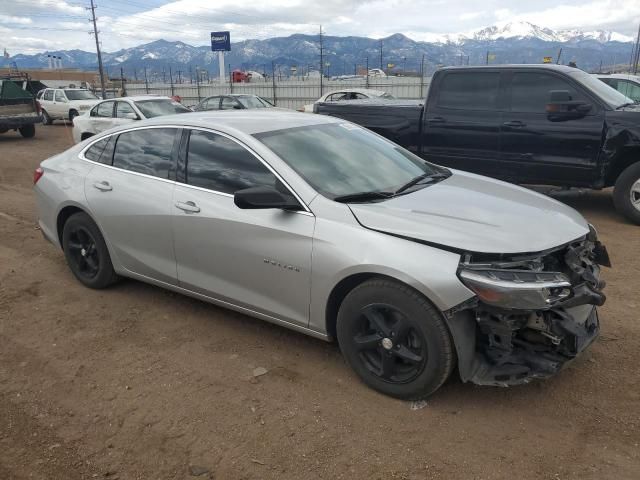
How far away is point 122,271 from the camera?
4.46m

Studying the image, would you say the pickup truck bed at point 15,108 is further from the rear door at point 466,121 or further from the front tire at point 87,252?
the rear door at point 466,121

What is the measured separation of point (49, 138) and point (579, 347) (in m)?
19.4

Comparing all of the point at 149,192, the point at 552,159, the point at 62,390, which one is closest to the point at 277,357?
the point at 62,390

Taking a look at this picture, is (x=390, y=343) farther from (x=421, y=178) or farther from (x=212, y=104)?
(x=212, y=104)

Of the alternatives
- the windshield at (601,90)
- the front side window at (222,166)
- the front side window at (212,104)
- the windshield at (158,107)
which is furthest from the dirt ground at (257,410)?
the front side window at (212,104)

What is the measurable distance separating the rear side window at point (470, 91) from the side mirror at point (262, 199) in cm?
500

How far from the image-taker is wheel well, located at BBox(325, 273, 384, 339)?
121 inches

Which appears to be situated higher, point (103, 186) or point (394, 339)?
point (103, 186)

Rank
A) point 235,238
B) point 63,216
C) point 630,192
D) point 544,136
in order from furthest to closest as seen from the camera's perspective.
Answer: point 544,136
point 630,192
point 63,216
point 235,238

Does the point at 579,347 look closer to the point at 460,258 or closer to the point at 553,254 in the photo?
the point at 553,254

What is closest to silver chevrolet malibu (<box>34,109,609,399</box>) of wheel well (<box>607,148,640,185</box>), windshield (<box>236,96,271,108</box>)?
wheel well (<box>607,148,640,185</box>)

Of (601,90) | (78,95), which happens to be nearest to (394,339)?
(601,90)

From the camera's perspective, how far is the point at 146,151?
13.9 ft

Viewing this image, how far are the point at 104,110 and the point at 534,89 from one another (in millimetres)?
10719
